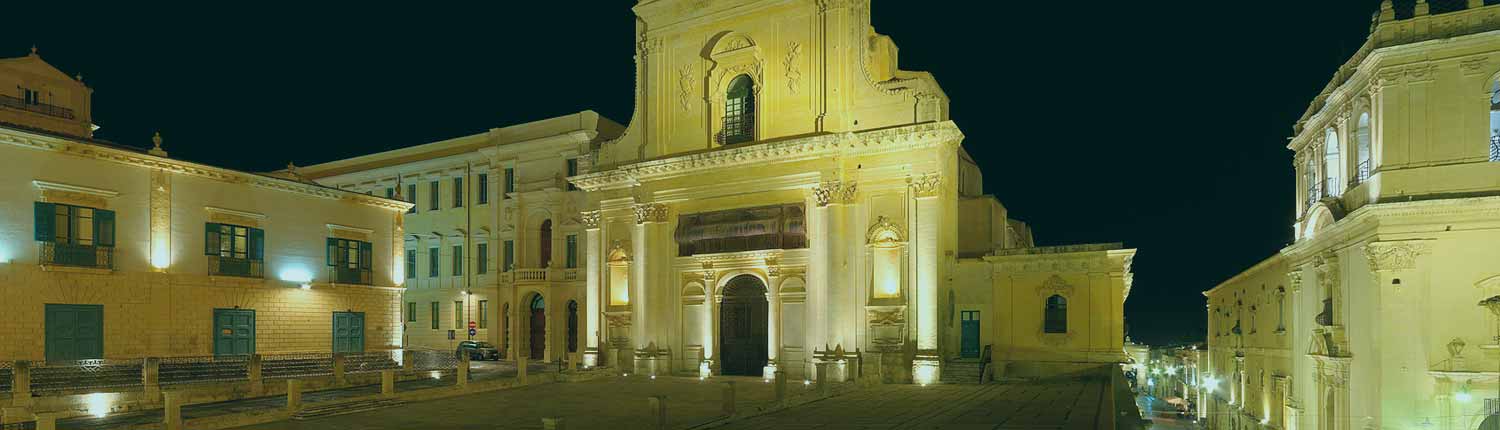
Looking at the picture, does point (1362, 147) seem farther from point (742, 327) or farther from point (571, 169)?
point (571, 169)

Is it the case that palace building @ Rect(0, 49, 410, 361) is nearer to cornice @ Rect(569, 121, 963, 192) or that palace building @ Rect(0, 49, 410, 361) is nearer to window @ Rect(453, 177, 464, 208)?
window @ Rect(453, 177, 464, 208)

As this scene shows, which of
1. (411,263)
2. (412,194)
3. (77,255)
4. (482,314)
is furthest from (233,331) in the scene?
(412,194)

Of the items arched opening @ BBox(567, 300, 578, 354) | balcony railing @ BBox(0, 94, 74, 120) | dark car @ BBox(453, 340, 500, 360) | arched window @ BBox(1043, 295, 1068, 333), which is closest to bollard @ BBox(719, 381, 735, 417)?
arched window @ BBox(1043, 295, 1068, 333)

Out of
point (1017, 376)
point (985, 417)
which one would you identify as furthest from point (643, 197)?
point (985, 417)

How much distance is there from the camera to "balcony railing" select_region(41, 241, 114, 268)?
23953 millimetres

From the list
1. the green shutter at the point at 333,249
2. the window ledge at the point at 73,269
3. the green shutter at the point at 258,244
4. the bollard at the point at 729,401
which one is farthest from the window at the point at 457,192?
the bollard at the point at 729,401

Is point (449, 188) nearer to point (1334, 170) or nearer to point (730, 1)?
point (730, 1)

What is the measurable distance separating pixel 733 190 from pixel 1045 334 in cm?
1100

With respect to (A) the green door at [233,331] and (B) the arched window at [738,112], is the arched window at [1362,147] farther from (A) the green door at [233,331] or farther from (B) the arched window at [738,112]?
(A) the green door at [233,331]

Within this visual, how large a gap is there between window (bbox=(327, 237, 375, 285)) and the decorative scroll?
11670 mm

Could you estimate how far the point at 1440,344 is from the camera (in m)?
19.9

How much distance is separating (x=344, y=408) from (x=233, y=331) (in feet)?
33.0

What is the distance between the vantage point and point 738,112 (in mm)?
31172

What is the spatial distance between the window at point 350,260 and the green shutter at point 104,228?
7186mm
